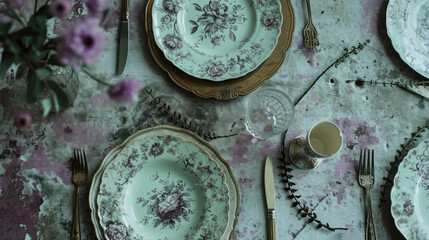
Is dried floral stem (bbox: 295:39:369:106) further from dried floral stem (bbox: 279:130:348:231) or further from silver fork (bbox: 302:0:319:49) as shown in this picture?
dried floral stem (bbox: 279:130:348:231)

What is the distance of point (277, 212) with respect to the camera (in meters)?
1.01

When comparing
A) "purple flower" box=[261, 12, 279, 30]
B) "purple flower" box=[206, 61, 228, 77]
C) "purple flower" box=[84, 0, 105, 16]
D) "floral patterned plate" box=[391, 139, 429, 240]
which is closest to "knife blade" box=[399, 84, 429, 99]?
"floral patterned plate" box=[391, 139, 429, 240]

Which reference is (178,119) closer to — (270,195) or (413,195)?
(270,195)

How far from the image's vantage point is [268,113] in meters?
1.04

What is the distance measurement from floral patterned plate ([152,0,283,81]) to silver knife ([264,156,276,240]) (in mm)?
241

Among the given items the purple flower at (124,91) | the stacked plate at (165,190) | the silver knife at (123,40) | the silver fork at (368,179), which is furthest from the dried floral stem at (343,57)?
the purple flower at (124,91)

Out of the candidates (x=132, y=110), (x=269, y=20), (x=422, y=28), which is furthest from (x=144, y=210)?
(x=422, y=28)

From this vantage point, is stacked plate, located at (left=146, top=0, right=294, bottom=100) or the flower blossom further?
stacked plate, located at (left=146, top=0, right=294, bottom=100)

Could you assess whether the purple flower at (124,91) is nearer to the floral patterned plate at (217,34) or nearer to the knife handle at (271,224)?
the floral patterned plate at (217,34)

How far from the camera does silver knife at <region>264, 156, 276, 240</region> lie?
0.98 metres

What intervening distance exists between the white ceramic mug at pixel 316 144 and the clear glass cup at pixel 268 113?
0.19 ft

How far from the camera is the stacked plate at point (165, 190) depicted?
93 centimetres

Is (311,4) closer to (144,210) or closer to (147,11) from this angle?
(147,11)

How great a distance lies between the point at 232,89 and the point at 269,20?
209 mm
